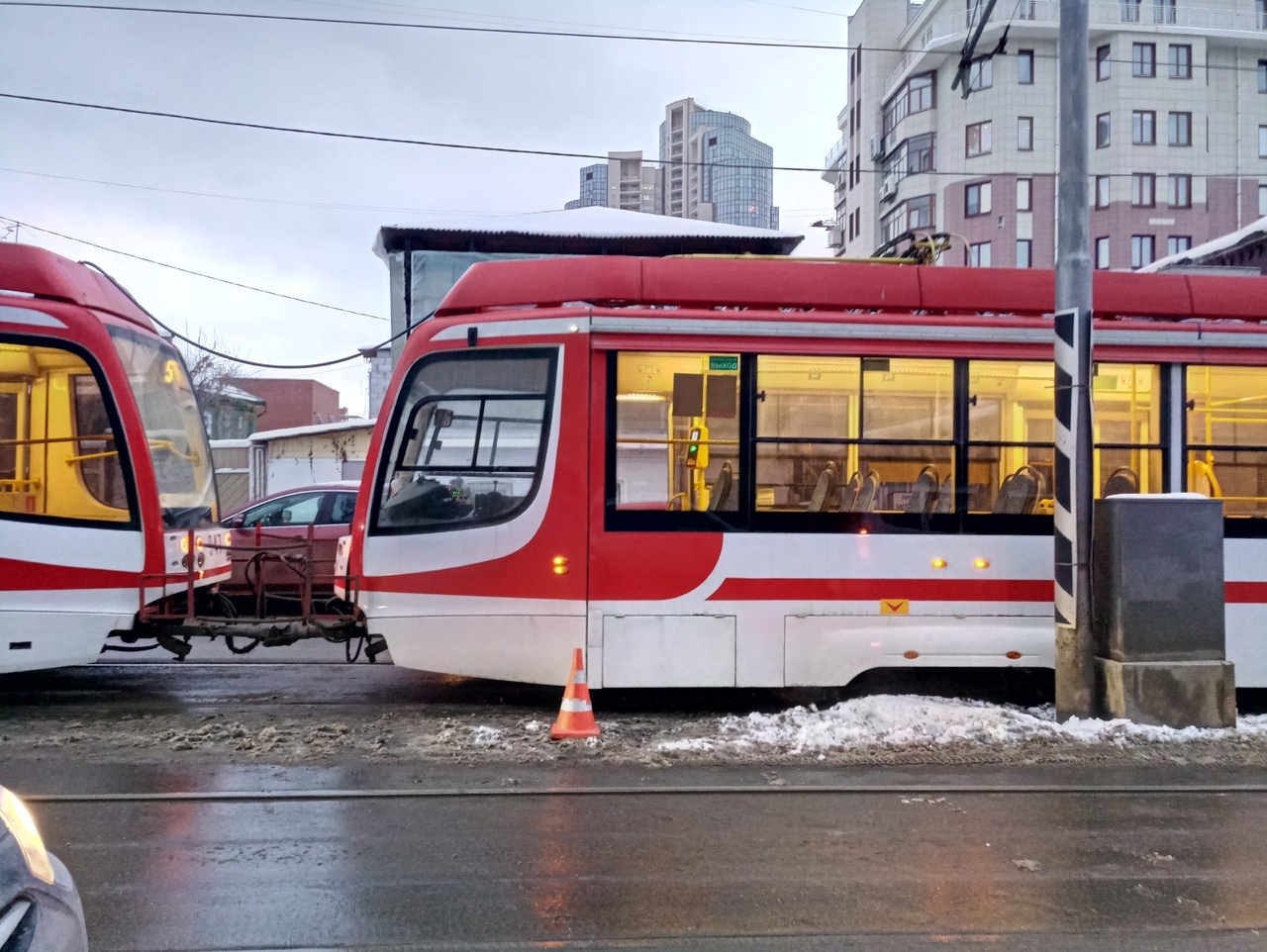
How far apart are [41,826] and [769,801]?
12.7 feet

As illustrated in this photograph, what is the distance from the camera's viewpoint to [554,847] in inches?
184

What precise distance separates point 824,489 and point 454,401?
292 cm

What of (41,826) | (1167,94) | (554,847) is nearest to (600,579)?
(554,847)

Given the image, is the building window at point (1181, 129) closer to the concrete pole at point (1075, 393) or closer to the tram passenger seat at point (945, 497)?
the concrete pole at point (1075, 393)

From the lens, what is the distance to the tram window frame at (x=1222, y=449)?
7.28 m

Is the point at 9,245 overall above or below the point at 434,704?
above

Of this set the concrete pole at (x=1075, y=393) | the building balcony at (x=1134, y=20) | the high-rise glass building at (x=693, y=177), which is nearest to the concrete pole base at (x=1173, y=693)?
the concrete pole at (x=1075, y=393)

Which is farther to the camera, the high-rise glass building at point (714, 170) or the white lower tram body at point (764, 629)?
the high-rise glass building at point (714, 170)

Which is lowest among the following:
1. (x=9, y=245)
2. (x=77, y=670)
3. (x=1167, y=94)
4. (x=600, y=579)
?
(x=77, y=670)

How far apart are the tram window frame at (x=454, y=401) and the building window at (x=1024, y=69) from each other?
38.2 metres

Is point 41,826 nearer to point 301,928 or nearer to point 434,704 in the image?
point 301,928

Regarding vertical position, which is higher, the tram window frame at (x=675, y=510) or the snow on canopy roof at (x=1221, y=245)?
the snow on canopy roof at (x=1221, y=245)

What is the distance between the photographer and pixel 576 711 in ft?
21.6

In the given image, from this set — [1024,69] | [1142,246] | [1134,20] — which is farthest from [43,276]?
[1134,20]
